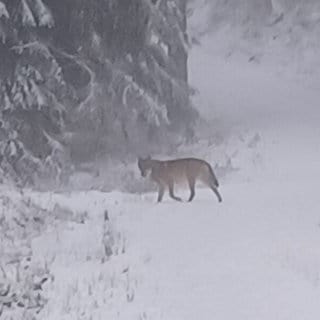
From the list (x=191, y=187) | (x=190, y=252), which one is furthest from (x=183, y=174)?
(x=190, y=252)

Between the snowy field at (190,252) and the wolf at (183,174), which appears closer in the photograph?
the snowy field at (190,252)

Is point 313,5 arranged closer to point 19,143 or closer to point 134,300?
point 19,143

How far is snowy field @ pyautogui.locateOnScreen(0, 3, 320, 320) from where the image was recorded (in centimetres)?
823

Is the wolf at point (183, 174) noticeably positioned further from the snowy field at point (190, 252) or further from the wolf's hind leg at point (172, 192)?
the snowy field at point (190, 252)

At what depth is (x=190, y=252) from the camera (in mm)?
10281

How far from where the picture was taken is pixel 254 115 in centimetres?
2833

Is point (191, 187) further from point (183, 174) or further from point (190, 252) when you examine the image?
point (190, 252)

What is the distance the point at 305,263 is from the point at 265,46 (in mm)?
28977

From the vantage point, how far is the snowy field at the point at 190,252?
823 centimetres

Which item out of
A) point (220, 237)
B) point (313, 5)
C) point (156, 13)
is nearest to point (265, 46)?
point (313, 5)

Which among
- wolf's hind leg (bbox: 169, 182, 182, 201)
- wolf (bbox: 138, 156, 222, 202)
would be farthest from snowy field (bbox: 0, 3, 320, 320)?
wolf (bbox: 138, 156, 222, 202)

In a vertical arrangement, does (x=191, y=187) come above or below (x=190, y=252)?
above

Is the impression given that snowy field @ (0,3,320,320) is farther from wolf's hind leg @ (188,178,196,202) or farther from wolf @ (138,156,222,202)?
wolf @ (138,156,222,202)

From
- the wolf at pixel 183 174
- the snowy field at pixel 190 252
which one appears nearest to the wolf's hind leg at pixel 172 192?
the wolf at pixel 183 174
